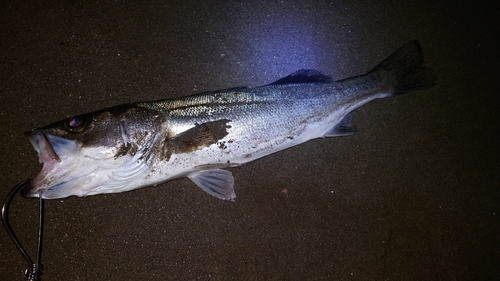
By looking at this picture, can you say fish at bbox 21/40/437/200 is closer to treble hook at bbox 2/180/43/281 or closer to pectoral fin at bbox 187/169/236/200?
pectoral fin at bbox 187/169/236/200

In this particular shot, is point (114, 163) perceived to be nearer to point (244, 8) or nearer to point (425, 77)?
point (244, 8)

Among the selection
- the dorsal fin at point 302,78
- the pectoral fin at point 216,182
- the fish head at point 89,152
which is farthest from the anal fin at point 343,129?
the fish head at point 89,152

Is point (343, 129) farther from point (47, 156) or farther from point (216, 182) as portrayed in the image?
point (47, 156)

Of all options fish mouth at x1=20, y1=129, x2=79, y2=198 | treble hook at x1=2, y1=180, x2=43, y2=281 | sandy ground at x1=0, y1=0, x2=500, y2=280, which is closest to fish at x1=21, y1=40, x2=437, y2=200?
fish mouth at x1=20, y1=129, x2=79, y2=198

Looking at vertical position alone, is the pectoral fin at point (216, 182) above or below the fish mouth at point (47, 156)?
below

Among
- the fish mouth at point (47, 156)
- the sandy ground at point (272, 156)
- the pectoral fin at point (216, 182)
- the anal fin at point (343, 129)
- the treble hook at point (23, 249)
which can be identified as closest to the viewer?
the fish mouth at point (47, 156)

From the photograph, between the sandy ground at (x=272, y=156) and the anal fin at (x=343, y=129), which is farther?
the anal fin at (x=343, y=129)

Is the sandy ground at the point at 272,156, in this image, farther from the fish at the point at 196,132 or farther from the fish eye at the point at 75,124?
the fish eye at the point at 75,124

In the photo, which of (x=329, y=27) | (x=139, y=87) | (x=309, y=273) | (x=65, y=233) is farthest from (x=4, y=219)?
(x=329, y=27)

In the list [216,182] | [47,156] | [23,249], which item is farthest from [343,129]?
[23,249]
